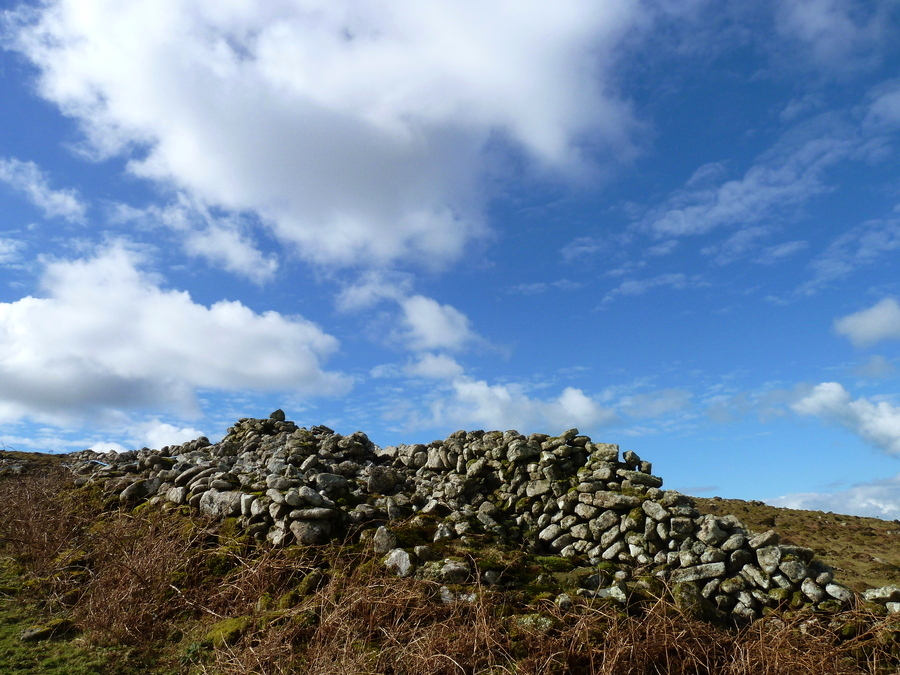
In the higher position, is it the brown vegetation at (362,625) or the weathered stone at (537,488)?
the weathered stone at (537,488)

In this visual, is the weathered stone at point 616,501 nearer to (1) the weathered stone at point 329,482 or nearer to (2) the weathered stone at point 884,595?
(2) the weathered stone at point 884,595

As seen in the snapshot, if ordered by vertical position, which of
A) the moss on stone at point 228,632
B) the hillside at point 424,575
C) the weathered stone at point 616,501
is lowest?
the moss on stone at point 228,632

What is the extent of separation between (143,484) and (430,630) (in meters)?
8.67

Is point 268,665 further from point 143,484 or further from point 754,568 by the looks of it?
point 143,484

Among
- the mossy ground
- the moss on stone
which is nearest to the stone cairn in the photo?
the moss on stone

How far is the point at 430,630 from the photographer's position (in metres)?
6.87

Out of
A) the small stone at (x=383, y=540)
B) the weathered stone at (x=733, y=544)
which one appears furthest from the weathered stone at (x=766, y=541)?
the small stone at (x=383, y=540)

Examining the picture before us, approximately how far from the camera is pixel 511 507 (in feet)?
35.6

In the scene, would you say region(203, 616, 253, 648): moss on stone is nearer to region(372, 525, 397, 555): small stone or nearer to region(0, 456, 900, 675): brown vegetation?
region(0, 456, 900, 675): brown vegetation

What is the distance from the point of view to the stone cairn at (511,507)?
27.2 ft

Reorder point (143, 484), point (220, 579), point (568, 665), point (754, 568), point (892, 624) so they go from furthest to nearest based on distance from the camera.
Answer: point (143, 484) → point (220, 579) → point (754, 568) → point (892, 624) → point (568, 665)

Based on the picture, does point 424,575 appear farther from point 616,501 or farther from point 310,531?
point 616,501

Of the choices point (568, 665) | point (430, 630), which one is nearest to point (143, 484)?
point (430, 630)

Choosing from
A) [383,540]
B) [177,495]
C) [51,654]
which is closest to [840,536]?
[383,540]
